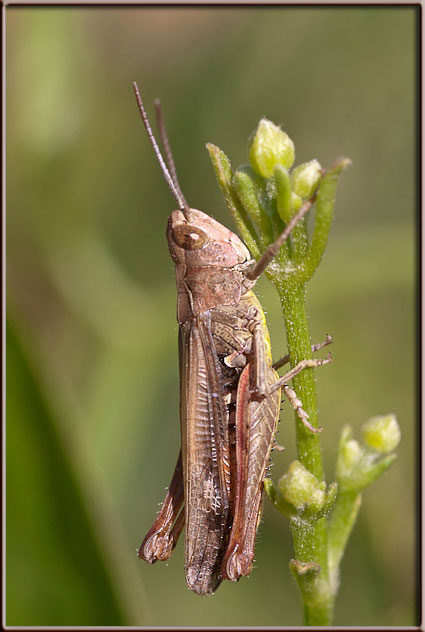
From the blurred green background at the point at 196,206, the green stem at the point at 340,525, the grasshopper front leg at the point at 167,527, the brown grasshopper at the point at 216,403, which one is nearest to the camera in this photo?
the green stem at the point at 340,525

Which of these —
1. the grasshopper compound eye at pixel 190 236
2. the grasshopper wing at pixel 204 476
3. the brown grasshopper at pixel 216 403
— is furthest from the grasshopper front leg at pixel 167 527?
the grasshopper compound eye at pixel 190 236

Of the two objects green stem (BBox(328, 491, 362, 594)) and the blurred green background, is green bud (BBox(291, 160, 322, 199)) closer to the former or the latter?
green stem (BBox(328, 491, 362, 594))

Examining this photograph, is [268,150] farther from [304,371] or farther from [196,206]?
[196,206]

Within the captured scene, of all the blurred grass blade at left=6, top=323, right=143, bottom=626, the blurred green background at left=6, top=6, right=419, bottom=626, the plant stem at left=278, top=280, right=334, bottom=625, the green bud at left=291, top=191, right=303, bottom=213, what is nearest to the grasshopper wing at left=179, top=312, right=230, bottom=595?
the blurred grass blade at left=6, top=323, right=143, bottom=626

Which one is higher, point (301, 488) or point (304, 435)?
point (304, 435)

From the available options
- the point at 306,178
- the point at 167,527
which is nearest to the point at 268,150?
the point at 306,178

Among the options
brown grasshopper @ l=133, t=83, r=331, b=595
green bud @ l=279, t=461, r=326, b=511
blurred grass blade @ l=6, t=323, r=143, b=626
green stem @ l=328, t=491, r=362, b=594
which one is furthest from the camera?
blurred grass blade @ l=6, t=323, r=143, b=626

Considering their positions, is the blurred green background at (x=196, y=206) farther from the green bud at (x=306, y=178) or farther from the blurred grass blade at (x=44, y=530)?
the green bud at (x=306, y=178)
